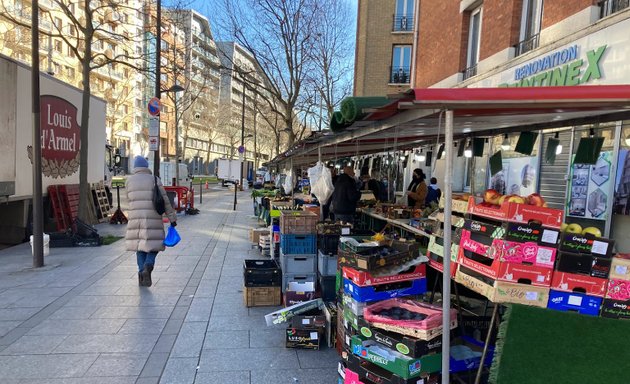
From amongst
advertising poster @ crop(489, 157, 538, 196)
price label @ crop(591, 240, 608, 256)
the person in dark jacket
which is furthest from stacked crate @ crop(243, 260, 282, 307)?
advertising poster @ crop(489, 157, 538, 196)

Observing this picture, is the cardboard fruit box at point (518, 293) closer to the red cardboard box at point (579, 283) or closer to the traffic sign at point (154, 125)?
the red cardboard box at point (579, 283)

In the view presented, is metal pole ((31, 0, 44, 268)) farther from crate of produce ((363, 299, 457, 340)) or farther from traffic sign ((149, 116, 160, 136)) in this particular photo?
crate of produce ((363, 299, 457, 340))

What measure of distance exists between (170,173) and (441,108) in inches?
839

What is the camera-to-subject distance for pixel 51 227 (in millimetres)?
10383

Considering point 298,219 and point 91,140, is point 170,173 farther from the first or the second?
point 298,219

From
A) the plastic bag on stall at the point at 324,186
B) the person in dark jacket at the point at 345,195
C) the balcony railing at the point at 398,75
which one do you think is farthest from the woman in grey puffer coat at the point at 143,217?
the balcony railing at the point at 398,75

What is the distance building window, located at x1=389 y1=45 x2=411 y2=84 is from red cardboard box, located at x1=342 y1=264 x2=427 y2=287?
67.6ft

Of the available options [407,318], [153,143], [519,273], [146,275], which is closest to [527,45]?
[519,273]

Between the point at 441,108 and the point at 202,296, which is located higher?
the point at 441,108

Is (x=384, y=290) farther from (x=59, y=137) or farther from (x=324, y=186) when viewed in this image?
(x=59, y=137)

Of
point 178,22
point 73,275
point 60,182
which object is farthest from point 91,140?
point 73,275

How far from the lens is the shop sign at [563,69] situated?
7.02m

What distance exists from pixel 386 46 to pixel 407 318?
2176cm

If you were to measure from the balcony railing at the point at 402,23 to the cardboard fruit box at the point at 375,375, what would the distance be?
72.9 feet
